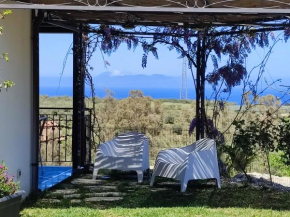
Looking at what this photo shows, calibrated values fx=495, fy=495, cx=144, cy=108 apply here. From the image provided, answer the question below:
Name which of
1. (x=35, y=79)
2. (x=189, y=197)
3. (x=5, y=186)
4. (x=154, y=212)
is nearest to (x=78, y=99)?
(x=35, y=79)

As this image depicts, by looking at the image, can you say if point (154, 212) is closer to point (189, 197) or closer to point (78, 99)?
point (189, 197)

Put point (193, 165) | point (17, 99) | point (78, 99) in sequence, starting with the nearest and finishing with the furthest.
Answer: point (17, 99) → point (193, 165) → point (78, 99)

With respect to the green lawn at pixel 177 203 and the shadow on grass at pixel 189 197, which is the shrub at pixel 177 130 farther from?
the green lawn at pixel 177 203

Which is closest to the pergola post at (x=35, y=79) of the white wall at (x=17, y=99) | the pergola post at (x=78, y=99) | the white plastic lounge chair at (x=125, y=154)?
the white wall at (x=17, y=99)

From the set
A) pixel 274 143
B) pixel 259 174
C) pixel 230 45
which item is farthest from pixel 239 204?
pixel 230 45

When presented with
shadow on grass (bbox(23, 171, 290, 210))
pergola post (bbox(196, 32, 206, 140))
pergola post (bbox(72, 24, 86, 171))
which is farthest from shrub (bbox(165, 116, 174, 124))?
shadow on grass (bbox(23, 171, 290, 210))

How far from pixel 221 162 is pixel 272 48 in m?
1.84

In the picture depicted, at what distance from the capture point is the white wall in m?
4.45

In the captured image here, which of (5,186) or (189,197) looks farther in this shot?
(189,197)

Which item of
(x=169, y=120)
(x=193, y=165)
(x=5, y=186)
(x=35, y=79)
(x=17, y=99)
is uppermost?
(x=35, y=79)

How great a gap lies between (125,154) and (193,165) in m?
1.35

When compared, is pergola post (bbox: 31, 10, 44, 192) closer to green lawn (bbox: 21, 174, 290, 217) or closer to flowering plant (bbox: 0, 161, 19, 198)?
green lawn (bbox: 21, 174, 290, 217)

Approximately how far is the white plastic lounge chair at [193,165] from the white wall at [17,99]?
5.45 ft

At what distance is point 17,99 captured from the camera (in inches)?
190
